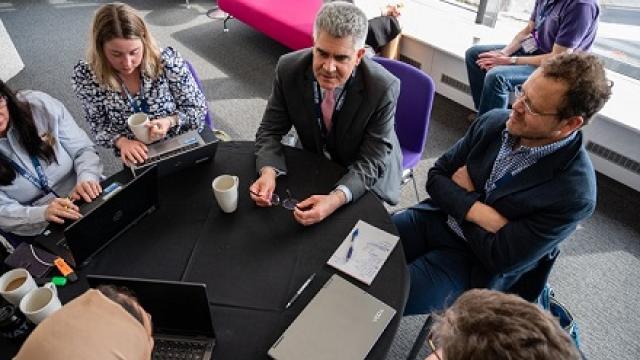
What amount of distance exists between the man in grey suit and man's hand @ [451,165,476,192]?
1.03ft

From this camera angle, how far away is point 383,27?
3408 millimetres

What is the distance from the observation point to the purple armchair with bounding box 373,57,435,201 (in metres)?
2.13

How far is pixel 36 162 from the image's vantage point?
179 centimetres

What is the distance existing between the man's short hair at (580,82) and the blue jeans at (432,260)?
2.20ft

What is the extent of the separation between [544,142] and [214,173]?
4.20ft

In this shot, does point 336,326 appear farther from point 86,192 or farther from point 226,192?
point 86,192

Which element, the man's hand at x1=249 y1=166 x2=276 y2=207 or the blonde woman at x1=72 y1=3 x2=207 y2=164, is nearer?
the man's hand at x1=249 y1=166 x2=276 y2=207

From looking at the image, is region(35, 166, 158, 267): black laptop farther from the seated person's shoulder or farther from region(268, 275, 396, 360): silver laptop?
the seated person's shoulder

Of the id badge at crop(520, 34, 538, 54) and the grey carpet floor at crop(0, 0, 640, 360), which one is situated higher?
the id badge at crop(520, 34, 538, 54)

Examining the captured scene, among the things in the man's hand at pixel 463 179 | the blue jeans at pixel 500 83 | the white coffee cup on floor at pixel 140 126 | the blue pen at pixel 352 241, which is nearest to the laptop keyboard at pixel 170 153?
the white coffee cup on floor at pixel 140 126

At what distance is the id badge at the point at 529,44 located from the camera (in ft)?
10.0

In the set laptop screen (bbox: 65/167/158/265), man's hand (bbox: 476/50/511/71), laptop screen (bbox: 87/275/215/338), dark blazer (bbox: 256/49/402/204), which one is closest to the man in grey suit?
dark blazer (bbox: 256/49/402/204)

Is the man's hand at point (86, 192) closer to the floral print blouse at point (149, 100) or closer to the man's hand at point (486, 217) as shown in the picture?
A: the floral print blouse at point (149, 100)

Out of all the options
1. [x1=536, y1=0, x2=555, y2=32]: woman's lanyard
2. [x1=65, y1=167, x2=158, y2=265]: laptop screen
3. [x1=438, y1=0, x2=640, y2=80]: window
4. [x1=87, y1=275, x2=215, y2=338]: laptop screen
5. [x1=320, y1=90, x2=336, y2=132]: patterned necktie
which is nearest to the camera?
[x1=87, y1=275, x2=215, y2=338]: laptop screen
